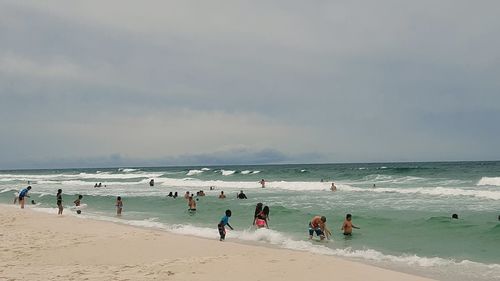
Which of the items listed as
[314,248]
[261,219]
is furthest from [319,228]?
[261,219]

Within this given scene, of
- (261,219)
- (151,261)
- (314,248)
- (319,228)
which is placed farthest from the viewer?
(261,219)

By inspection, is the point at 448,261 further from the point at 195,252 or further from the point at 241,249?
the point at 195,252

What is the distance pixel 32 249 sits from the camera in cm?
1120

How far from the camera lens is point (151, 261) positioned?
382 inches

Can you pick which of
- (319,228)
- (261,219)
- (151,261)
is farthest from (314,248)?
(151,261)

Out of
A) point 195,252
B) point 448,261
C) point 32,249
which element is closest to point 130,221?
point 32,249

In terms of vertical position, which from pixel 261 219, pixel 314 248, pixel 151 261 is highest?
pixel 261 219

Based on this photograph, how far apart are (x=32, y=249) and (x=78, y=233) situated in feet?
9.07

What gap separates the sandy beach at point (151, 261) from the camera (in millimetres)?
8320

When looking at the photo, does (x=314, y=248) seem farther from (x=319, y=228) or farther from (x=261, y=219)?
(x=261, y=219)

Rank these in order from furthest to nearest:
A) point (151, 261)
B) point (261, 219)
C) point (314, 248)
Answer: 1. point (261, 219)
2. point (314, 248)
3. point (151, 261)

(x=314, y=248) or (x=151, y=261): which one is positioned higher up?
(x=151, y=261)

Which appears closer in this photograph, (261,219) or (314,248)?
(314,248)

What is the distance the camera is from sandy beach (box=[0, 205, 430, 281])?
328 inches
